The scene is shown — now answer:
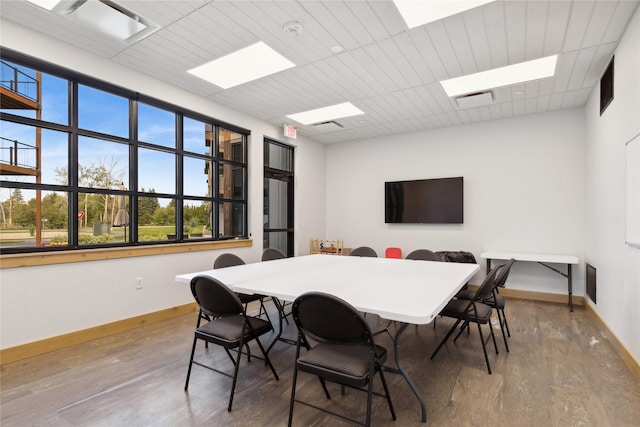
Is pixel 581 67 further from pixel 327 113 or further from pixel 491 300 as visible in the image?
pixel 327 113

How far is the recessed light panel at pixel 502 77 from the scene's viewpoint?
135 inches

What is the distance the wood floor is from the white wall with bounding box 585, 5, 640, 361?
18.4 inches

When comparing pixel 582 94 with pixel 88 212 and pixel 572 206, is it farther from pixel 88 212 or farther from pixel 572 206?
pixel 88 212

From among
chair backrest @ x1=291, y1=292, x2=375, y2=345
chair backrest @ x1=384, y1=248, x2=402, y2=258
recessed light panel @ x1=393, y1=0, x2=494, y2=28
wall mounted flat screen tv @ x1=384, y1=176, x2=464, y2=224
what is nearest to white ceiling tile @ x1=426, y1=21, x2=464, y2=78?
recessed light panel @ x1=393, y1=0, x2=494, y2=28

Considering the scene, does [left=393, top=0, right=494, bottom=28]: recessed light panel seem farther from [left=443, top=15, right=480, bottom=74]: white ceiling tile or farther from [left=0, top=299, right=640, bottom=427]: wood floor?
[left=0, top=299, right=640, bottom=427]: wood floor

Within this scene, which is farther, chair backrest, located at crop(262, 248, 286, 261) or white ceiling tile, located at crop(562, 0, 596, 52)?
chair backrest, located at crop(262, 248, 286, 261)

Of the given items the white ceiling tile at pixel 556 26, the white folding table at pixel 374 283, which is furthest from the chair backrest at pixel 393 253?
the white ceiling tile at pixel 556 26

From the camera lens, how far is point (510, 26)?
2729 mm

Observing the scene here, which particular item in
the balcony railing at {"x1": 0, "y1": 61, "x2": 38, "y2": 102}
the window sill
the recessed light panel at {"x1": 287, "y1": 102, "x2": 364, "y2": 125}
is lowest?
the window sill

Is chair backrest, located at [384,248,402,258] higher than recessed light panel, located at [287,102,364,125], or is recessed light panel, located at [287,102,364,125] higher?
recessed light panel, located at [287,102,364,125]

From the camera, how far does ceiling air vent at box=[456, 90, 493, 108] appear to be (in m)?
4.19

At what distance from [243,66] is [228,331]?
2.80 m

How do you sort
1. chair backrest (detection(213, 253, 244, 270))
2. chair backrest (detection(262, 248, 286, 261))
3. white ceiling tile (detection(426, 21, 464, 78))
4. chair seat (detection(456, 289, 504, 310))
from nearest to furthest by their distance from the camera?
1. white ceiling tile (detection(426, 21, 464, 78))
2. chair seat (detection(456, 289, 504, 310))
3. chair backrest (detection(213, 253, 244, 270))
4. chair backrest (detection(262, 248, 286, 261))

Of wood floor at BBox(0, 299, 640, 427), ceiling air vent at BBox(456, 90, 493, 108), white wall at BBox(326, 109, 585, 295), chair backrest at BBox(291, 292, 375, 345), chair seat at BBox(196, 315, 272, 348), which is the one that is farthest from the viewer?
white wall at BBox(326, 109, 585, 295)
